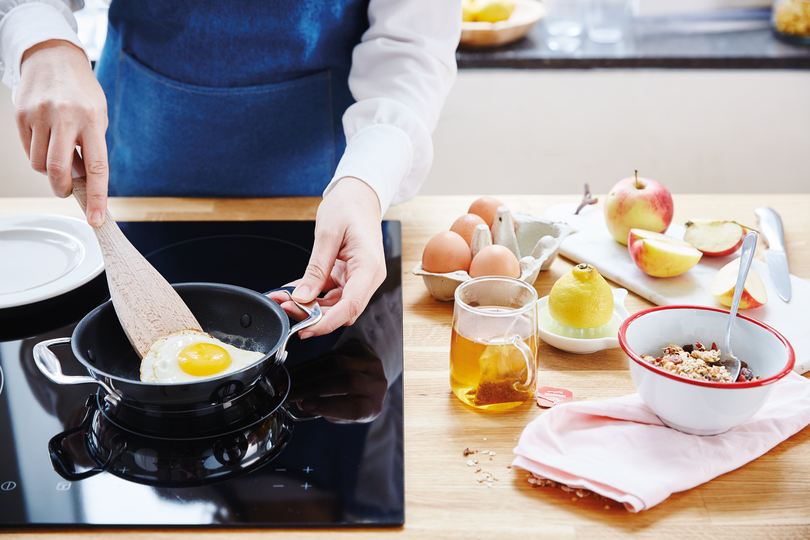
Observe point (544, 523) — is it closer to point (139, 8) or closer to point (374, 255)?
point (374, 255)

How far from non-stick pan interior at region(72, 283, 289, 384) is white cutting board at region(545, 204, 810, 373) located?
1.82 ft

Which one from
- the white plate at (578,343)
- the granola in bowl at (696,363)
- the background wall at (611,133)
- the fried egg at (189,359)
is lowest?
the background wall at (611,133)

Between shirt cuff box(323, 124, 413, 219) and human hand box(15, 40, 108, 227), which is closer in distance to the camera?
human hand box(15, 40, 108, 227)

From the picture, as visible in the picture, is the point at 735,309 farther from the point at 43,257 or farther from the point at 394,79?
the point at 43,257

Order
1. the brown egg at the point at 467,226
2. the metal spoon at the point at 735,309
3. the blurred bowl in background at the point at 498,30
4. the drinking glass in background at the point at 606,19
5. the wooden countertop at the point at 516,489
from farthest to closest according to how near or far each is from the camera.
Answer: the drinking glass in background at the point at 606,19 → the blurred bowl in background at the point at 498,30 → the brown egg at the point at 467,226 → the metal spoon at the point at 735,309 → the wooden countertop at the point at 516,489

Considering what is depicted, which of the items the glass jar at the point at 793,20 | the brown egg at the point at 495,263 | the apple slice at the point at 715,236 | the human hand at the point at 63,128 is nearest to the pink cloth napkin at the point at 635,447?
the brown egg at the point at 495,263

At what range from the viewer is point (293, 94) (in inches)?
48.2

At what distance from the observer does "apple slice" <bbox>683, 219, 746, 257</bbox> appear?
1037 mm

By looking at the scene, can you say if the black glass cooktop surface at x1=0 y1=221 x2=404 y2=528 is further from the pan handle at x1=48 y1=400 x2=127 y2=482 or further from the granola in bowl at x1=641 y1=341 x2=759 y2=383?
the granola in bowl at x1=641 y1=341 x2=759 y2=383

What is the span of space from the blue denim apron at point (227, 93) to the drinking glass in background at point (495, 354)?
2.19 ft

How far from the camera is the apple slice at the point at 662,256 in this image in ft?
3.18

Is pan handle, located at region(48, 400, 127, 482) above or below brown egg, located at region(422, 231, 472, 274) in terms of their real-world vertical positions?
below

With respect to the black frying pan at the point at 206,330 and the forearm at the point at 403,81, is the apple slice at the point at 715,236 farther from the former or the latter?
the black frying pan at the point at 206,330

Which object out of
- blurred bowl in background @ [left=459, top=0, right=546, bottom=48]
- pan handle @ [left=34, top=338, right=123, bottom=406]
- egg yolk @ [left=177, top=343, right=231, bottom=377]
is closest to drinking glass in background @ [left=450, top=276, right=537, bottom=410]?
egg yolk @ [left=177, top=343, right=231, bottom=377]
